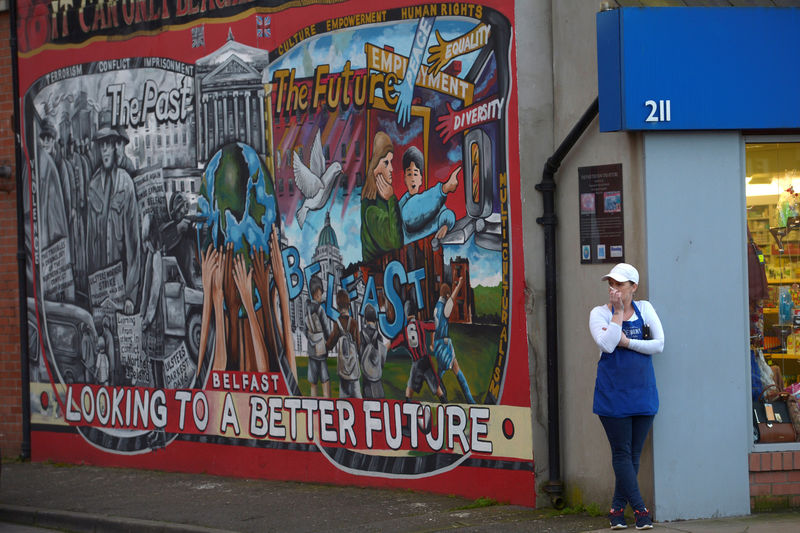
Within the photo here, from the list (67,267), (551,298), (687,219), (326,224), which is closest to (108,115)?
(67,267)

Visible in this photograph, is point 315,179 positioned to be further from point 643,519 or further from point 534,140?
point 643,519

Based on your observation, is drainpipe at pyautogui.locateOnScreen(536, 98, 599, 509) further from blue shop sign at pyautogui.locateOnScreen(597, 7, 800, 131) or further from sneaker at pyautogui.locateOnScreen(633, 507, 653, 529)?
A: sneaker at pyautogui.locateOnScreen(633, 507, 653, 529)

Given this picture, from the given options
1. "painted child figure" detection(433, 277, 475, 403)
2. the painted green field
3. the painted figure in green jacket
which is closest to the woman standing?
the painted green field

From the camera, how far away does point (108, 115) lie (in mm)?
11625

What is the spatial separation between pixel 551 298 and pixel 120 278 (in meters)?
5.06

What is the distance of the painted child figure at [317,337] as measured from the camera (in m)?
9.99

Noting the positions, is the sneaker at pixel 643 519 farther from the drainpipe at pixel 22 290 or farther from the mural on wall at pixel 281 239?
the drainpipe at pixel 22 290

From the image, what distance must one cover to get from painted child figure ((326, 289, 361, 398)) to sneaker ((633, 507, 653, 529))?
3.05 m

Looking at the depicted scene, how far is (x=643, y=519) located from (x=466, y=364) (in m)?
2.13

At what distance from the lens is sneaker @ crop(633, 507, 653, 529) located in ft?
24.6

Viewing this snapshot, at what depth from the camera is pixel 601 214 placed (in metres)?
8.23

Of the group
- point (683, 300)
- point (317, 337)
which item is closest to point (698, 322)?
point (683, 300)

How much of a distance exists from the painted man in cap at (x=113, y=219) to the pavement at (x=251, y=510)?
201cm

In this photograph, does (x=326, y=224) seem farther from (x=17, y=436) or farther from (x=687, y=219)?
(x=17, y=436)
